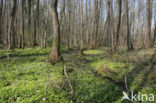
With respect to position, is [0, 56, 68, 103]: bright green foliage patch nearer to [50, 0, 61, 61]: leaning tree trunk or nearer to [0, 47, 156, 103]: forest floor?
[0, 47, 156, 103]: forest floor

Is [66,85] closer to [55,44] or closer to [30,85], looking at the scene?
[30,85]

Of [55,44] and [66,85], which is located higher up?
[55,44]

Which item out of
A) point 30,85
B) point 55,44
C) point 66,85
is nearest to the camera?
point 30,85

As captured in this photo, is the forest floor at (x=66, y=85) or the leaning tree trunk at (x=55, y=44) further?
the leaning tree trunk at (x=55, y=44)

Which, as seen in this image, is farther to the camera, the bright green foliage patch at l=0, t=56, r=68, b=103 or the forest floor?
the forest floor

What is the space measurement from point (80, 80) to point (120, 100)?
1998 mm

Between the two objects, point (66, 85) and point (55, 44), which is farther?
point (55, 44)

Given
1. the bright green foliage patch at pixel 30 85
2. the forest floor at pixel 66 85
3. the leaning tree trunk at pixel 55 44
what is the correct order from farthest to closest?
the leaning tree trunk at pixel 55 44 → the forest floor at pixel 66 85 → the bright green foliage patch at pixel 30 85

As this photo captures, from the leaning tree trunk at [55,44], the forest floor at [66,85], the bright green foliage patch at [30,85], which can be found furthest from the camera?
the leaning tree trunk at [55,44]

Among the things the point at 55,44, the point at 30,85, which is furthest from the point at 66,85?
the point at 55,44

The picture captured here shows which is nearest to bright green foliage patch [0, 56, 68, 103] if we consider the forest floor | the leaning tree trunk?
the forest floor

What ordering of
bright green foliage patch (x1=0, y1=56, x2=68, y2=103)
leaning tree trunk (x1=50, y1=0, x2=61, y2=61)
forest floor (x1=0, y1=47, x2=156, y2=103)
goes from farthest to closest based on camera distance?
leaning tree trunk (x1=50, y1=0, x2=61, y2=61) < forest floor (x1=0, y1=47, x2=156, y2=103) < bright green foliage patch (x1=0, y1=56, x2=68, y2=103)

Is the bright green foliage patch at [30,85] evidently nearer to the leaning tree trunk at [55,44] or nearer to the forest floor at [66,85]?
the forest floor at [66,85]

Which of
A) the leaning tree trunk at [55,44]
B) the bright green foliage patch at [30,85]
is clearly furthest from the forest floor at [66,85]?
the leaning tree trunk at [55,44]
